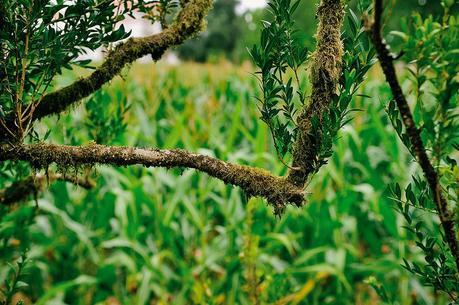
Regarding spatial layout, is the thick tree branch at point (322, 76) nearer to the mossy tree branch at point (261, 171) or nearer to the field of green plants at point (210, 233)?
the mossy tree branch at point (261, 171)

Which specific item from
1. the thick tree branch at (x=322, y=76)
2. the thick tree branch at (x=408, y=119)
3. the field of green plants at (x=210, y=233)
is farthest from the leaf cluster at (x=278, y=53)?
the field of green plants at (x=210, y=233)

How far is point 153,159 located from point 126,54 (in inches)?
→ 10.2

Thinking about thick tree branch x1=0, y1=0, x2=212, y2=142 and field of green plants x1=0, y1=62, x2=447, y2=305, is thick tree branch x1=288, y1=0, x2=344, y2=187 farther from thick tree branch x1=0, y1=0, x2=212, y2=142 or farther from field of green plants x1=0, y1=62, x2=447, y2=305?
field of green plants x1=0, y1=62, x2=447, y2=305

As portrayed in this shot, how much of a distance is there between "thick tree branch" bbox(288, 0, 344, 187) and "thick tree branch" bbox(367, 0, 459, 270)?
0.16 meters

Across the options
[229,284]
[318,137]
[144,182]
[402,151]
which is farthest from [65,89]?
[402,151]

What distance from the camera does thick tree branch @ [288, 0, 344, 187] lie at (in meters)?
0.86

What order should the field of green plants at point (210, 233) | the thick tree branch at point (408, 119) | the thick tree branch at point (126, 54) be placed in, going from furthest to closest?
the field of green plants at point (210, 233) → the thick tree branch at point (126, 54) → the thick tree branch at point (408, 119)

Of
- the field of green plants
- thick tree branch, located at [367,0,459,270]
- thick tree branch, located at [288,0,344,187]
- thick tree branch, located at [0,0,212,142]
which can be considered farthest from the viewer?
the field of green plants

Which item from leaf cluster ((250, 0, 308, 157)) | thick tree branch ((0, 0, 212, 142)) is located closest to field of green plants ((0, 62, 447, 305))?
thick tree branch ((0, 0, 212, 142))

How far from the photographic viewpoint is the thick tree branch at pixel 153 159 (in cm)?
92

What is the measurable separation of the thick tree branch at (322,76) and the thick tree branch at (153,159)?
54mm

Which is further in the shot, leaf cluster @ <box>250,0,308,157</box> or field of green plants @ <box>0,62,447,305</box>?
Answer: field of green plants @ <box>0,62,447,305</box>

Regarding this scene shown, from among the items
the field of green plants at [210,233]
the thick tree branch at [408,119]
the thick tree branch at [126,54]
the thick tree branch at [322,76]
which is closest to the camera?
the thick tree branch at [408,119]

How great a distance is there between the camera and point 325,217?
329cm
